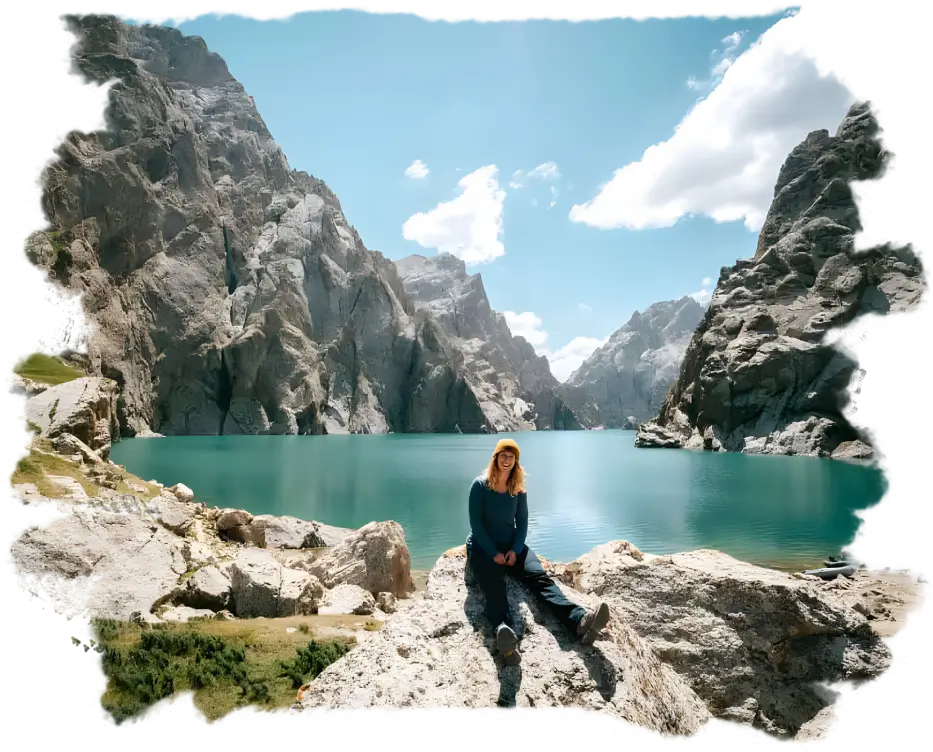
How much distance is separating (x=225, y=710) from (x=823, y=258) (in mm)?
94037

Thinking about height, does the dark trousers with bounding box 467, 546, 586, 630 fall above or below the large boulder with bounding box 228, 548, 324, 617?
above

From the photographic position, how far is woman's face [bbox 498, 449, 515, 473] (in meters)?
5.50

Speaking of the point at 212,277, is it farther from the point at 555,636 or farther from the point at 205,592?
the point at 555,636

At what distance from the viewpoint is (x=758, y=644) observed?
18.8ft

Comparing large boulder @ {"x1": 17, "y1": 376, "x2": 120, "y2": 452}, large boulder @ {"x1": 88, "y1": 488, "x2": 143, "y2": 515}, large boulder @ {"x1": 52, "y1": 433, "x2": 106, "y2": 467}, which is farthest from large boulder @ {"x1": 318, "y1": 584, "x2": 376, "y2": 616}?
large boulder @ {"x1": 17, "y1": 376, "x2": 120, "y2": 452}

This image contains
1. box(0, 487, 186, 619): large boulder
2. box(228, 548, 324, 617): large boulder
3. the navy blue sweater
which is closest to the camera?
the navy blue sweater

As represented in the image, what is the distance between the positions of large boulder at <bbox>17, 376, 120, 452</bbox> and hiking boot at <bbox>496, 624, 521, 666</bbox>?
1549cm

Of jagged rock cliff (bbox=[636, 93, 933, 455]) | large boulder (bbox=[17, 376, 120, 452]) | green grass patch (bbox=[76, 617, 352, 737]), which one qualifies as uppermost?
jagged rock cliff (bbox=[636, 93, 933, 455])

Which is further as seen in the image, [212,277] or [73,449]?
[212,277]

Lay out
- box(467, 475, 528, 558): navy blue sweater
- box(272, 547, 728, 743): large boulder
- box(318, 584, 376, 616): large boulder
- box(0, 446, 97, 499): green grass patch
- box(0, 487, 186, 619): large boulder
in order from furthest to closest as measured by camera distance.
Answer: box(318, 584, 376, 616): large boulder
box(0, 446, 97, 499): green grass patch
box(0, 487, 186, 619): large boulder
box(467, 475, 528, 558): navy blue sweater
box(272, 547, 728, 743): large boulder

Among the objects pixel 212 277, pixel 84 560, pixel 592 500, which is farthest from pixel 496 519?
pixel 212 277

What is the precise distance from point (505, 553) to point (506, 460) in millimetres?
950

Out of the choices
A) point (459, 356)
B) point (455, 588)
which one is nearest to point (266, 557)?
point (455, 588)

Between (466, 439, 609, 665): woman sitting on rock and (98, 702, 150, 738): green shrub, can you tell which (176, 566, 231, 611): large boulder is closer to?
(98, 702, 150, 738): green shrub
